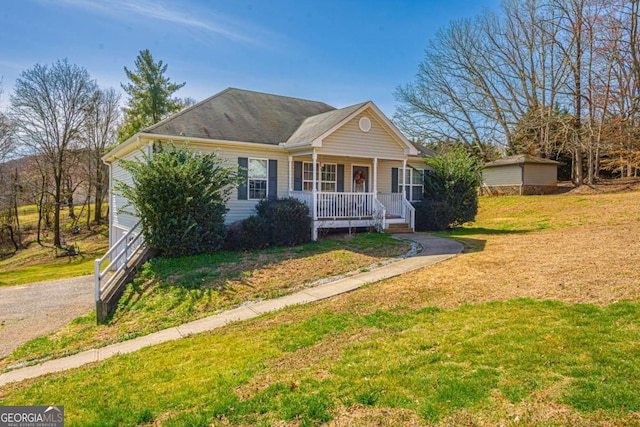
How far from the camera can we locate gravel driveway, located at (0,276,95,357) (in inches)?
329

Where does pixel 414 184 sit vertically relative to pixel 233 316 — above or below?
above

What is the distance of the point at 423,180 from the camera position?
17.4m

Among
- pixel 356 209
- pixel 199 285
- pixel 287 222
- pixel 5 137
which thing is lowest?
pixel 199 285

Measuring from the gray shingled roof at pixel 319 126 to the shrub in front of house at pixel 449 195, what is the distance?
16.4 feet

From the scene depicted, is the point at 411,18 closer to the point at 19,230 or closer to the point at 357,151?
the point at 357,151

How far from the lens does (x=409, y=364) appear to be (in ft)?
13.5

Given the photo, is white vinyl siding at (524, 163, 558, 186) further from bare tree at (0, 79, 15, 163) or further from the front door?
bare tree at (0, 79, 15, 163)

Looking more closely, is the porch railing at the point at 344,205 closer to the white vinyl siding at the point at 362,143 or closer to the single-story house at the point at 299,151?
the single-story house at the point at 299,151

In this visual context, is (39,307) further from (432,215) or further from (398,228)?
(432,215)

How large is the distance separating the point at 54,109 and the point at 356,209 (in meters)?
25.9

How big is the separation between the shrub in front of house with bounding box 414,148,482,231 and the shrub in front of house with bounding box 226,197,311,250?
19.4 ft

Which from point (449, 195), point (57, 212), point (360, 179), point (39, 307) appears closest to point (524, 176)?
point (449, 195)

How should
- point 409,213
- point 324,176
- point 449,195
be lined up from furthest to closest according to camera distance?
point 449,195 → point 324,176 → point 409,213

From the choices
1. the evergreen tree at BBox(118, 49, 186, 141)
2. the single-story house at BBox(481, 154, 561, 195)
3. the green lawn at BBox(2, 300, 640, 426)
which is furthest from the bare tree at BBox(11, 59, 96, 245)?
the single-story house at BBox(481, 154, 561, 195)
